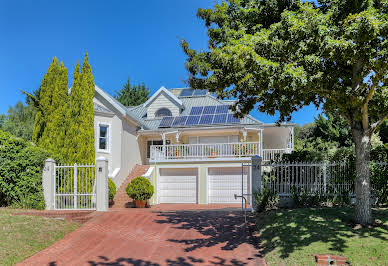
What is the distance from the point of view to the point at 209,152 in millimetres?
20688

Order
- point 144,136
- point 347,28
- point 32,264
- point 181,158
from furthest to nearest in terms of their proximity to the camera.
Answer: point 144,136 → point 181,158 → point 32,264 → point 347,28

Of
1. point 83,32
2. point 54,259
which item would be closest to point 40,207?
point 54,259

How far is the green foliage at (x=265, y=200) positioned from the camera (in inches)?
494

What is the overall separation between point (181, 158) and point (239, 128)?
4.11 meters

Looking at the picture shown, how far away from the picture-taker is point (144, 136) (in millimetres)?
24062

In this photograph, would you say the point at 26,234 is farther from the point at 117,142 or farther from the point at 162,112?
the point at 162,112

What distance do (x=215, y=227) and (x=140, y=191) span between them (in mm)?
7097

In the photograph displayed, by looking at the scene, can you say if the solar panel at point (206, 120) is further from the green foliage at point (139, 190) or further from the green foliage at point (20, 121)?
the green foliage at point (20, 121)

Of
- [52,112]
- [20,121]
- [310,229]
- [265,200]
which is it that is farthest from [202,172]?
[20,121]

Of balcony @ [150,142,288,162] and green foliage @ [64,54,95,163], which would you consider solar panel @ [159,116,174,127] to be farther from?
green foliage @ [64,54,95,163]

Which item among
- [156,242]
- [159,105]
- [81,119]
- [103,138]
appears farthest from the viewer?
[159,105]

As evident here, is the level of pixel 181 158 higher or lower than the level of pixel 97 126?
lower

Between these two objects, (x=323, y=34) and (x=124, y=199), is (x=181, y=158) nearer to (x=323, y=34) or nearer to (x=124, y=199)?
(x=124, y=199)

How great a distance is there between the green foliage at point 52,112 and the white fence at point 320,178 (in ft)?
32.6
